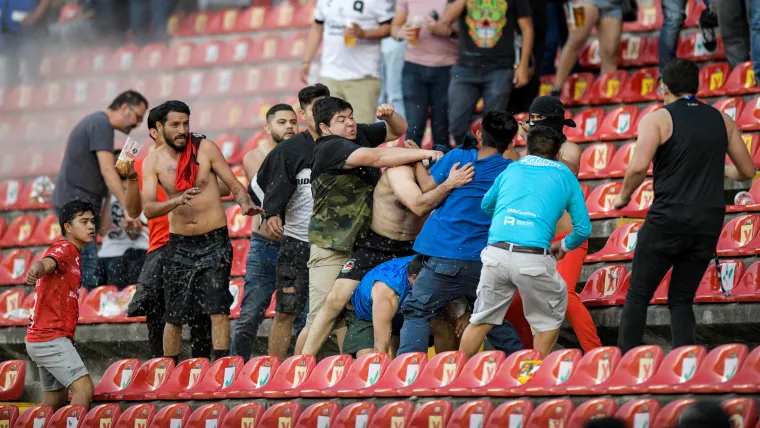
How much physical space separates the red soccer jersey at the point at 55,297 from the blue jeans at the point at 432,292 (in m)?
2.28

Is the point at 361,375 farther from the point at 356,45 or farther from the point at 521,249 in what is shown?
the point at 356,45

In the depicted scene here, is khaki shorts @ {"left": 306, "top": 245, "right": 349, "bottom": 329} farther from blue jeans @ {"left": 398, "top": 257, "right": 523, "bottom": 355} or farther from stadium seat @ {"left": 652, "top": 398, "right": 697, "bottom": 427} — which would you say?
stadium seat @ {"left": 652, "top": 398, "right": 697, "bottom": 427}

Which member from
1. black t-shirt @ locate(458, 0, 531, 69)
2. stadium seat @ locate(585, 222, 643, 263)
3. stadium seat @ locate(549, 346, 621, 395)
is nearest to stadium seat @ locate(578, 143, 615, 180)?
black t-shirt @ locate(458, 0, 531, 69)

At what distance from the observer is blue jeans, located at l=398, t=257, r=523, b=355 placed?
7.79 m

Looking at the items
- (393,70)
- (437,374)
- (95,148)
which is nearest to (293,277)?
(437,374)

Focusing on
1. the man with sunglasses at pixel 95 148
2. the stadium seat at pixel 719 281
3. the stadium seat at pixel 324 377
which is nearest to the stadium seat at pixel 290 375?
the stadium seat at pixel 324 377

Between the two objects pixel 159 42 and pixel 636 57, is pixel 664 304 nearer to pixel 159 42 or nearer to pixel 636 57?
pixel 636 57

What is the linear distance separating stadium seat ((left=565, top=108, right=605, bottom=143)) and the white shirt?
1668 mm

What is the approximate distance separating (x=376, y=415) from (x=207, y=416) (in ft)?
4.02

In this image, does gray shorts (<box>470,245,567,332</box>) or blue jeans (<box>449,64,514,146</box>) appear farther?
blue jeans (<box>449,64,514,146</box>)

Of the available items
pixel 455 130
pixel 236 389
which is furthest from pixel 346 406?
pixel 455 130

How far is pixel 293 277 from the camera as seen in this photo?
29.3 feet

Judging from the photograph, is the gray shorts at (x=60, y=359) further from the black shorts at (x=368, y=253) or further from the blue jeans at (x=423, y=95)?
the blue jeans at (x=423, y=95)

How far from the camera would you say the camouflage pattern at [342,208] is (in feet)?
27.3
